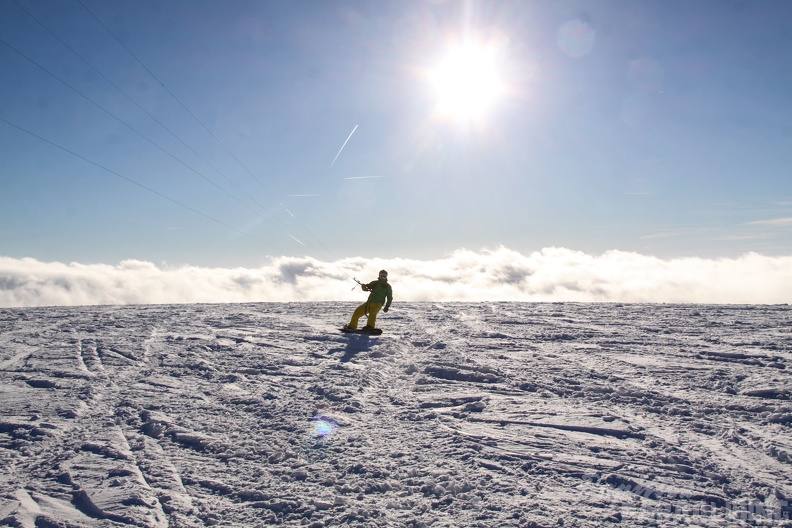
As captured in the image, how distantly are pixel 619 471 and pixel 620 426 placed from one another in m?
1.20

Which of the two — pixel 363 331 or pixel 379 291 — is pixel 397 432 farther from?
pixel 379 291

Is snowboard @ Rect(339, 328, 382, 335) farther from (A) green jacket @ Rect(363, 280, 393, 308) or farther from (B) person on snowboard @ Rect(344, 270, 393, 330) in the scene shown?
(A) green jacket @ Rect(363, 280, 393, 308)

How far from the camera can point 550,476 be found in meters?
4.01

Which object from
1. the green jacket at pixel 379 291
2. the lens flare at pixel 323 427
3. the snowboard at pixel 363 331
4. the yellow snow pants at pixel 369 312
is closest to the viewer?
the lens flare at pixel 323 427

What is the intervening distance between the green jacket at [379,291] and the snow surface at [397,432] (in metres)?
1.81

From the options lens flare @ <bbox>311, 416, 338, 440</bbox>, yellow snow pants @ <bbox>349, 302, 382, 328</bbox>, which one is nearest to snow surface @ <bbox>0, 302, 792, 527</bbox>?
lens flare @ <bbox>311, 416, 338, 440</bbox>

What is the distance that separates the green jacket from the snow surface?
1.81 metres

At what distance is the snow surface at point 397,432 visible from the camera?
11.6 feet

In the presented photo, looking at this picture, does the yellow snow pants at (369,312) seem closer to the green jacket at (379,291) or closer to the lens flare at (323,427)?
the green jacket at (379,291)

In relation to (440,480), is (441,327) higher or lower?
higher

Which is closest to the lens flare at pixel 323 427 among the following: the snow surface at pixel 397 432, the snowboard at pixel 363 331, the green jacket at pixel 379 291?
the snow surface at pixel 397 432

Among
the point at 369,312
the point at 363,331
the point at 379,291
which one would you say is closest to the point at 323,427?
the point at 363,331

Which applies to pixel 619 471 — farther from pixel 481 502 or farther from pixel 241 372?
pixel 241 372

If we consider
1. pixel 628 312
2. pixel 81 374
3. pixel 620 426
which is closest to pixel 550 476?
pixel 620 426
